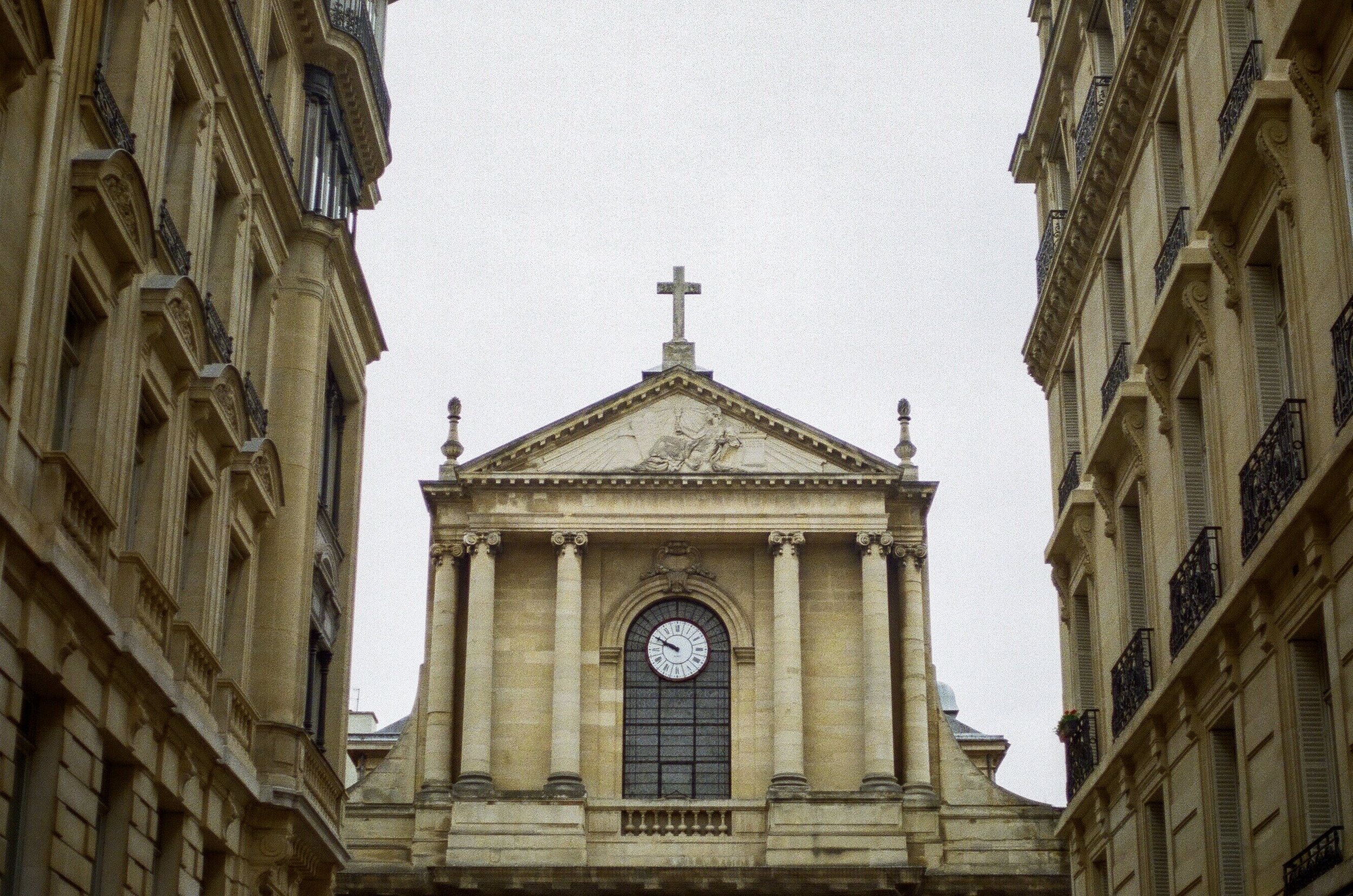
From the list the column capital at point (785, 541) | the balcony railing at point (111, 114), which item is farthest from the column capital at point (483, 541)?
the balcony railing at point (111, 114)

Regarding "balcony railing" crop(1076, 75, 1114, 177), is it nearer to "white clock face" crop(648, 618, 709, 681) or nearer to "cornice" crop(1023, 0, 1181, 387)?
"cornice" crop(1023, 0, 1181, 387)

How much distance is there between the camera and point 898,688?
39.4m

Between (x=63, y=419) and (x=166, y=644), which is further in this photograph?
(x=166, y=644)

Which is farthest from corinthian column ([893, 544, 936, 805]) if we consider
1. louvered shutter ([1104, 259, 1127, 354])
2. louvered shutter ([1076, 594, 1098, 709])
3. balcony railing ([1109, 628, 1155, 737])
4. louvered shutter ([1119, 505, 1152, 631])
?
balcony railing ([1109, 628, 1155, 737])

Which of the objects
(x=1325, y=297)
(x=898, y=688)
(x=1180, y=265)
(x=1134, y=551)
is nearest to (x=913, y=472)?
(x=898, y=688)

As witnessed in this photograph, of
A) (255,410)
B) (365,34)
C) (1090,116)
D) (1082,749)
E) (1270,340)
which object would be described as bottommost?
(1082,749)

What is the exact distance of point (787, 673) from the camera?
126ft

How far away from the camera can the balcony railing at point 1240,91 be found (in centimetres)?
1572

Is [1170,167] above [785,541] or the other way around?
the other way around

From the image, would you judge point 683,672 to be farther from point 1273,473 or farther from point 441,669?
point 1273,473

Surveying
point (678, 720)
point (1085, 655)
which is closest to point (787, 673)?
point (678, 720)

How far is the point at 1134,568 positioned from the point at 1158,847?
112 inches

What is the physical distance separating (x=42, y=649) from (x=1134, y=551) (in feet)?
36.5

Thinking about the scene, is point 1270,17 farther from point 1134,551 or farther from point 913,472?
point 913,472
